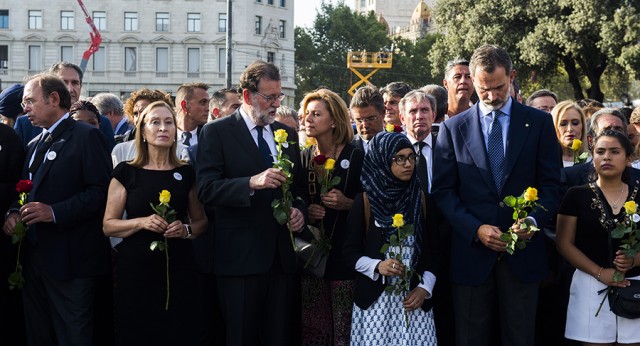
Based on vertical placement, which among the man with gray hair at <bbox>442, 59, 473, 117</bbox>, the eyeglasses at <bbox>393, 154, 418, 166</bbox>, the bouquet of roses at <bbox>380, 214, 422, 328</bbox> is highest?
the man with gray hair at <bbox>442, 59, 473, 117</bbox>

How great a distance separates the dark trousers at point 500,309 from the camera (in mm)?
5648

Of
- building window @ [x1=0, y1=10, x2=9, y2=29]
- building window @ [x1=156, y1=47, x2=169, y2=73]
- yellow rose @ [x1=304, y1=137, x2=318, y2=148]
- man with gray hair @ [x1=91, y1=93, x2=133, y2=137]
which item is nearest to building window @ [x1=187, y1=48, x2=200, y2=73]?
building window @ [x1=156, y1=47, x2=169, y2=73]

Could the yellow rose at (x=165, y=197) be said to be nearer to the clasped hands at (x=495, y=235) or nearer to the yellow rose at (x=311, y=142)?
the yellow rose at (x=311, y=142)

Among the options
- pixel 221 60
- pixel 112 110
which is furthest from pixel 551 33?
pixel 221 60

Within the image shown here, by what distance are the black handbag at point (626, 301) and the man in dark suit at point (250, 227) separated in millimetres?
2376

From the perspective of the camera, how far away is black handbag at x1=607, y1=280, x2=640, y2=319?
19.1 feet

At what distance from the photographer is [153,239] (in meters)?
6.13

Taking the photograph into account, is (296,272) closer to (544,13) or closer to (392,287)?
(392,287)

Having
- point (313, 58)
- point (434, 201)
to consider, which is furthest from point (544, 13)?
point (313, 58)

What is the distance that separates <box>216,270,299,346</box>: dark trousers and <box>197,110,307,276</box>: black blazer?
0.11 meters

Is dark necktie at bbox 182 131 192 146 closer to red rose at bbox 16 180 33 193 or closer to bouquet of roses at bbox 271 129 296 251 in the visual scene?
red rose at bbox 16 180 33 193

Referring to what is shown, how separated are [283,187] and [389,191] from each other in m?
0.78

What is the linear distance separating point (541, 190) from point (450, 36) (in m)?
33.2

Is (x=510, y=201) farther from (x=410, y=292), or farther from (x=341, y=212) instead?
(x=341, y=212)
